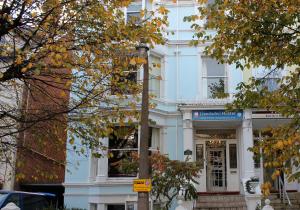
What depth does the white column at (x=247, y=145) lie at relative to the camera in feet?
59.9

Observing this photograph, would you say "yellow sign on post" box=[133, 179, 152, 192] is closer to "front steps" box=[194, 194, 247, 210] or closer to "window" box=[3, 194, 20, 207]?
"window" box=[3, 194, 20, 207]

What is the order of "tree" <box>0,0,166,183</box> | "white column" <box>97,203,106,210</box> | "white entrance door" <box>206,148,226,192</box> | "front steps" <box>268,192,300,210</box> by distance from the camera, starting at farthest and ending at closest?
"white entrance door" <box>206,148,226,192</box> < "white column" <box>97,203,106,210</box> < "front steps" <box>268,192,300,210</box> < "tree" <box>0,0,166,183</box>

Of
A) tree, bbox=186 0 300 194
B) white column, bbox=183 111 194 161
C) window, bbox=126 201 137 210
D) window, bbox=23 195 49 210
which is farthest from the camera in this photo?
white column, bbox=183 111 194 161

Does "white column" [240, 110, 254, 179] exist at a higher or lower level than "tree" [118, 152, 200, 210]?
higher

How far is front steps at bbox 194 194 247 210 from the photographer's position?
1664cm

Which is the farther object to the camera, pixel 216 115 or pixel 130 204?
pixel 216 115

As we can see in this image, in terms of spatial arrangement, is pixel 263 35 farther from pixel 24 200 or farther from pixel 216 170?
pixel 216 170

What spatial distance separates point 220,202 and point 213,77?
610cm

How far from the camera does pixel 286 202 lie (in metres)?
16.8

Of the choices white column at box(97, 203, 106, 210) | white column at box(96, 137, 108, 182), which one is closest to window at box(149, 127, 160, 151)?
white column at box(96, 137, 108, 182)

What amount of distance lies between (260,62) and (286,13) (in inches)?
64.1

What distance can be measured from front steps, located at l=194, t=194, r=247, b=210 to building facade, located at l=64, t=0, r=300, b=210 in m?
0.66

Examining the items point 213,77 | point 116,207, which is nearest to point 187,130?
point 213,77

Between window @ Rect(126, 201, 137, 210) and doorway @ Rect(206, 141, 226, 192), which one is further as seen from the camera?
doorway @ Rect(206, 141, 226, 192)
